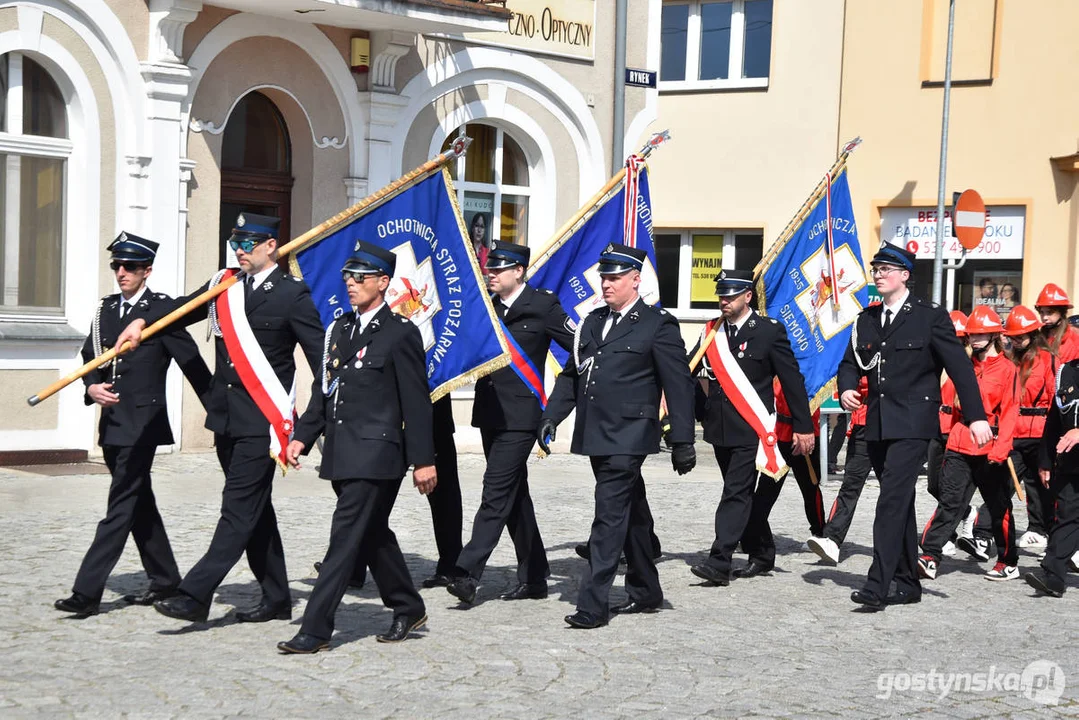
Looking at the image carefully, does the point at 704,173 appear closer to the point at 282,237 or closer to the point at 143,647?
the point at 282,237

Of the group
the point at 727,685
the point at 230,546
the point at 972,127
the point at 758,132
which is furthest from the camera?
the point at 758,132

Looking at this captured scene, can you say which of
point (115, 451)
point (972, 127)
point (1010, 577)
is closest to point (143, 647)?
point (115, 451)

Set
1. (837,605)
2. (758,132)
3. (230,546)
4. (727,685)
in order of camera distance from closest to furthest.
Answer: (727,685), (230,546), (837,605), (758,132)

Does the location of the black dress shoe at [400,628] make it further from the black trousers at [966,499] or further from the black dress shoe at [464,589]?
the black trousers at [966,499]

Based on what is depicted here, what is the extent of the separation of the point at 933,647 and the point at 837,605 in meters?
1.14

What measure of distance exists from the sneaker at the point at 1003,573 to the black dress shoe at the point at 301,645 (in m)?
4.91

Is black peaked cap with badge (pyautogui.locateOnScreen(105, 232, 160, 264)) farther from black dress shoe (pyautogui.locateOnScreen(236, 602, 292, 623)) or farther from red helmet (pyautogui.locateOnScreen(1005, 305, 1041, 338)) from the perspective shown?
red helmet (pyautogui.locateOnScreen(1005, 305, 1041, 338))

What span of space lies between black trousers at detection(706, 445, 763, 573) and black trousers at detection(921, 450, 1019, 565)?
111 centimetres

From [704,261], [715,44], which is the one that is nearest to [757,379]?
[704,261]

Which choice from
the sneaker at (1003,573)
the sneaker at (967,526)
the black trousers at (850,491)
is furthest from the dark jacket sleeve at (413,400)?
the sneaker at (967,526)

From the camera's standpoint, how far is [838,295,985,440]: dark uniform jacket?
9023 mm

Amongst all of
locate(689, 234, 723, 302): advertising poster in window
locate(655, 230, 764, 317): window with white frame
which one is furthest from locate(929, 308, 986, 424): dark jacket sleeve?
locate(689, 234, 723, 302): advertising poster in window

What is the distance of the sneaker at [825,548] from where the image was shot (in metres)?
10.4

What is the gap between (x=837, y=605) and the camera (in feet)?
29.6
